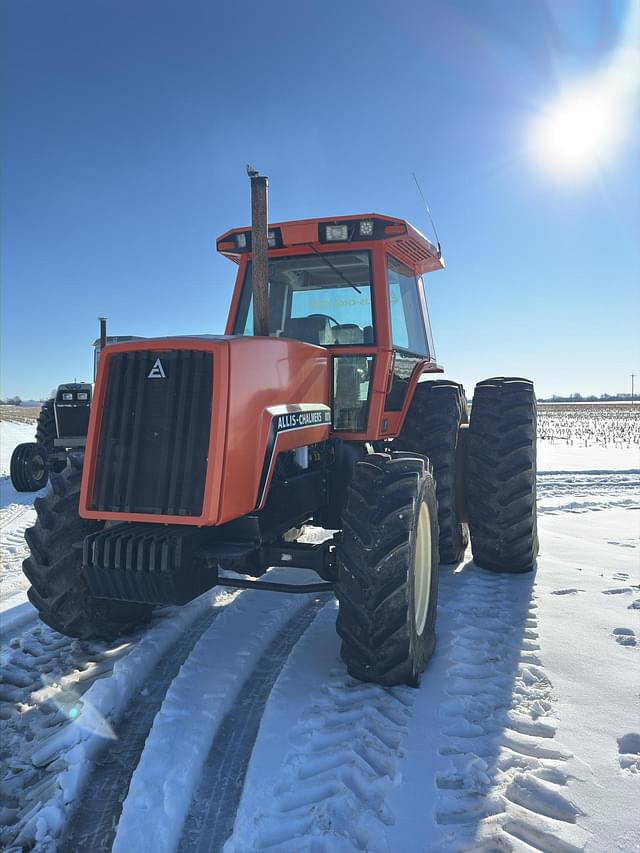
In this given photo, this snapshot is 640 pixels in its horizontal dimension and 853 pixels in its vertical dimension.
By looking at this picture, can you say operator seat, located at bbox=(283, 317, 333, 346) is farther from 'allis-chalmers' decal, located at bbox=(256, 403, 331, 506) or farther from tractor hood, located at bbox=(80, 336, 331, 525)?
tractor hood, located at bbox=(80, 336, 331, 525)

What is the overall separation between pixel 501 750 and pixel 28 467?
9118 millimetres

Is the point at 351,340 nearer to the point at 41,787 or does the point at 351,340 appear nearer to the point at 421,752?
the point at 421,752

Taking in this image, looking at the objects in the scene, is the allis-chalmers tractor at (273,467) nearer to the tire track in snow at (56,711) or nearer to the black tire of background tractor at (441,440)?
the black tire of background tractor at (441,440)

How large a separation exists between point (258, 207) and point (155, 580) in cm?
200

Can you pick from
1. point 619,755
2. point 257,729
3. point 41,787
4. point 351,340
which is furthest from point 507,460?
point 41,787

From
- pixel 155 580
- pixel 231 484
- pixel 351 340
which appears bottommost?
pixel 155 580

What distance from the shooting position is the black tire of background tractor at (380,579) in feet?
9.48

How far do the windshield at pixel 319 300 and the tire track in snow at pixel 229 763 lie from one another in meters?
2.10

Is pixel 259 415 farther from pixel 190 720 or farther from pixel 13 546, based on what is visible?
pixel 13 546

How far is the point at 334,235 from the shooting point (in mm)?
3988

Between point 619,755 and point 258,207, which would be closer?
point 619,755

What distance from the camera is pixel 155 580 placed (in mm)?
2711

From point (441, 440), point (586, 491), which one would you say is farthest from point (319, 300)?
point (586, 491)

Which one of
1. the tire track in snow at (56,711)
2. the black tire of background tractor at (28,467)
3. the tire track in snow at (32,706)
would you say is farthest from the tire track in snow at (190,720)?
the black tire of background tractor at (28,467)
